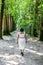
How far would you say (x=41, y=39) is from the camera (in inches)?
1027

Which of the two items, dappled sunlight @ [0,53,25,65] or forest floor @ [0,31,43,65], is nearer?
dappled sunlight @ [0,53,25,65]

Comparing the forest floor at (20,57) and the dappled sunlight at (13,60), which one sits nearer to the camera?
the dappled sunlight at (13,60)

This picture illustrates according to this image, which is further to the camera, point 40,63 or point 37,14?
point 37,14

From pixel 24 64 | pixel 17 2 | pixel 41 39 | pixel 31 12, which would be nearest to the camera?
pixel 24 64

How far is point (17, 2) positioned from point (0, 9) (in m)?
11.4

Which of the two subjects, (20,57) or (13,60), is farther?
(20,57)

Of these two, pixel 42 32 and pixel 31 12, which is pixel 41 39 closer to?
pixel 42 32

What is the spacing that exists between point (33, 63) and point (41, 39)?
1448 centimetres

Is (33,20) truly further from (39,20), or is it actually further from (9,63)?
(9,63)

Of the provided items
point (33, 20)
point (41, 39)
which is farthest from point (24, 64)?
point (33, 20)

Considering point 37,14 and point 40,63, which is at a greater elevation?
point 37,14

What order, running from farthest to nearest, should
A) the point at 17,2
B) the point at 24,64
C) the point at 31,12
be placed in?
1. the point at 17,2
2. the point at 31,12
3. the point at 24,64

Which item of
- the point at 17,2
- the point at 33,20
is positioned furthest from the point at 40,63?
the point at 17,2

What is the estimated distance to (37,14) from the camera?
1111 inches
